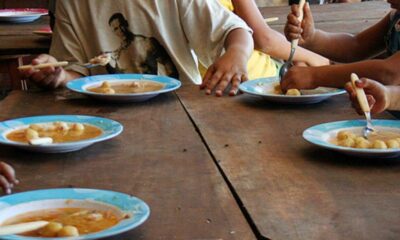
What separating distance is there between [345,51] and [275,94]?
0.78m

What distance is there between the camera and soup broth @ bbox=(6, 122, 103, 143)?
135cm

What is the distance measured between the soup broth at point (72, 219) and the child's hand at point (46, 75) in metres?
0.94

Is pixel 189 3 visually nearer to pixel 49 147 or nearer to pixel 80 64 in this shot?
pixel 80 64

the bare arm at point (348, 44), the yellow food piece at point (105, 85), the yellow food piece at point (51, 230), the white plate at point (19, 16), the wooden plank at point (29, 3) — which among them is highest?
the yellow food piece at point (51, 230)

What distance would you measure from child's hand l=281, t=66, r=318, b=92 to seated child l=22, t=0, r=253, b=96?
1.37 feet

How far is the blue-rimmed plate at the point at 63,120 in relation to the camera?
127 cm

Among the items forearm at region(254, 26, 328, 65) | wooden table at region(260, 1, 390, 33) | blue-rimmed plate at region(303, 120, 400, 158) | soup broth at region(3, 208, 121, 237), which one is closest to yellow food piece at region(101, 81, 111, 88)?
blue-rimmed plate at region(303, 120, 400, 158)

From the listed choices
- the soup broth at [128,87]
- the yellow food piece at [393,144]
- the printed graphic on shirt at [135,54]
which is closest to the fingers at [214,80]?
the soup broth at [128,87]

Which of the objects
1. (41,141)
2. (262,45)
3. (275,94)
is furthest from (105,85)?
(262,45)

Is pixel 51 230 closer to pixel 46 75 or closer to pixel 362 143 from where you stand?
pixel 362 143

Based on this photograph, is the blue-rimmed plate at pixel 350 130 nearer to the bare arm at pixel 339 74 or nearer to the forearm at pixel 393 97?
the forearm at pixel 393 97

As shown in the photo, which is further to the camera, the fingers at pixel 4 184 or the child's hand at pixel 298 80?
the child's hand at pixel 298 80

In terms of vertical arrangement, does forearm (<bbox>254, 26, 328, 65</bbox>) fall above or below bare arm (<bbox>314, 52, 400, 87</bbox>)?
below

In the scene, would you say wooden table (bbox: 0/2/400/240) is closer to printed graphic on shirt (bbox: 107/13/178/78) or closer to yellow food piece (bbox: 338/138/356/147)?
yellow food piece (bbox: 338/138/356/147)
